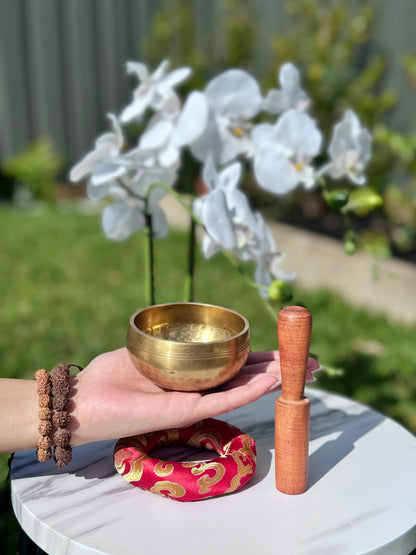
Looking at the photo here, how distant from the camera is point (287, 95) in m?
1.09

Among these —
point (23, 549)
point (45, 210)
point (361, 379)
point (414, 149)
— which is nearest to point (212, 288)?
point (361, 379)

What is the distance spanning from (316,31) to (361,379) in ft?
9.22

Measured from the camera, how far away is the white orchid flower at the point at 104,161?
1.02 metres

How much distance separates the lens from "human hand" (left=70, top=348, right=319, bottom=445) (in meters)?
0.87

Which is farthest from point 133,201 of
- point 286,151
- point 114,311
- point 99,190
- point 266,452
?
point 114,311

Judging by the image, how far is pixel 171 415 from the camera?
0.87m

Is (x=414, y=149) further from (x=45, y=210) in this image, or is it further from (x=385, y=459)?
(x=45, y=210)

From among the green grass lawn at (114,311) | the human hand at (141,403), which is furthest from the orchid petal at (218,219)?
the green grass lawn at (114,311)

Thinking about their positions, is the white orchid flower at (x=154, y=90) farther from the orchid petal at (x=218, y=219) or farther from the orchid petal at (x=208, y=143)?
the orchid petal at (x=218, y=219)

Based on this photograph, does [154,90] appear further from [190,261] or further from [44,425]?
[44,425]

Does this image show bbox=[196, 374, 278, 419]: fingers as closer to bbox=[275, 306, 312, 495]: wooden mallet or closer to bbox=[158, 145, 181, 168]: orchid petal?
bbox=[275, 306, 312, 495]: wooden mallet

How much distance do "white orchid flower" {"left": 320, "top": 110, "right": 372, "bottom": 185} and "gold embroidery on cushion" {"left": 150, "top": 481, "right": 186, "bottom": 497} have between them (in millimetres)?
583

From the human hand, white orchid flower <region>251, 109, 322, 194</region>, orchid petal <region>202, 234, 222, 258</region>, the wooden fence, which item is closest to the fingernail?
the human hand

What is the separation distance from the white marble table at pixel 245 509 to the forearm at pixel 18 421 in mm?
69
